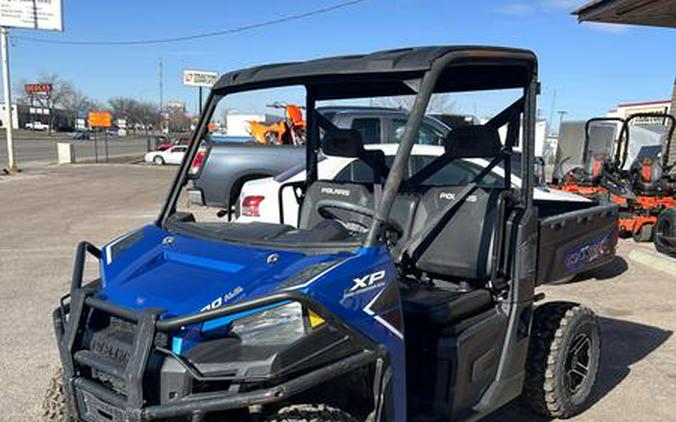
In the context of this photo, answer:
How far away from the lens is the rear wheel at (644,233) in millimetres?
10289

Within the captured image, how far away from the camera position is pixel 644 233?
10.3m

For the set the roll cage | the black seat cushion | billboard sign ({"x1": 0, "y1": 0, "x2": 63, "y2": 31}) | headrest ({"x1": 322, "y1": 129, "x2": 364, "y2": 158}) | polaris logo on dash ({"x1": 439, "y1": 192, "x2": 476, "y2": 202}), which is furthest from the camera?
billboard sign ({"x1": 0, "y1": 0, "x2": 63, "y2": 31})

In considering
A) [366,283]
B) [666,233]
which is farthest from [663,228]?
[366,283]

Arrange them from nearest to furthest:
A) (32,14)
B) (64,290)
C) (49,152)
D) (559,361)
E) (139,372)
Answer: (139,372), (559,361), (64,290), (32,14), (49,152)

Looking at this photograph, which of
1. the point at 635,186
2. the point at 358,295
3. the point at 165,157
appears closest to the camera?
the point at 358,295

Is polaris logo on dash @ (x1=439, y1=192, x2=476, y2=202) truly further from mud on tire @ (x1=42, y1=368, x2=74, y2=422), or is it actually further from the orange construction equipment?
the orange construction equipment

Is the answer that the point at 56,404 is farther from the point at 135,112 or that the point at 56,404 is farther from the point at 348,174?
the point at 135,112

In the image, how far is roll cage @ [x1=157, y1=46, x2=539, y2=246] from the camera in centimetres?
269

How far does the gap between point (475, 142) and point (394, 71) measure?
0.87 meters

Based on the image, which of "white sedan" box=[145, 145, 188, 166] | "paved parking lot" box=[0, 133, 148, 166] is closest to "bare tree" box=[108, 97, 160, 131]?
"paved parking lot" box=[0, 133, 148, 166]

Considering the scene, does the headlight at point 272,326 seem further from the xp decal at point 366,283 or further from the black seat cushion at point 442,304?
the black seat cushion at point 442,304

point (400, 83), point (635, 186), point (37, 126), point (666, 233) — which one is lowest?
point (37, 126)

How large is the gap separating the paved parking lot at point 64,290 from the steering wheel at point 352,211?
1554 millimetres

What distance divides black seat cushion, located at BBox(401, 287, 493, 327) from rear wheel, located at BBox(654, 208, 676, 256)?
6.57 meters
